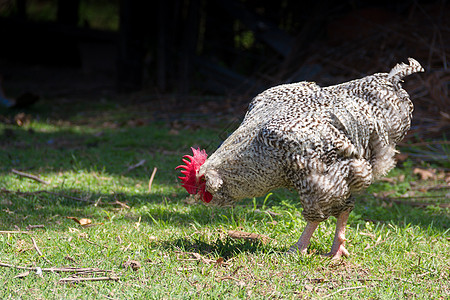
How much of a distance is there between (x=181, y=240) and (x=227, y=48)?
25.8ft

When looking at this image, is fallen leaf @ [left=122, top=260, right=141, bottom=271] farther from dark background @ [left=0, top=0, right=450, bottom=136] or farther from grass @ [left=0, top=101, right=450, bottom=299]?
dark background @ [left=0, top=0, right=450, bottom=136]

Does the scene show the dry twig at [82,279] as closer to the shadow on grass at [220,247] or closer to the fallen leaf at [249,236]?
the shadow on grass at [220,247]

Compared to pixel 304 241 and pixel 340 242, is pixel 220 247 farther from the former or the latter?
pixel 340 242

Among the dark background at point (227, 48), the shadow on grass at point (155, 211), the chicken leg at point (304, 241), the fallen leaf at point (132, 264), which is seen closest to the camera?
the fallen leaf at point (132, 264)

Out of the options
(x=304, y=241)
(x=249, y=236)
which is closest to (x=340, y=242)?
(x=304, y=241)

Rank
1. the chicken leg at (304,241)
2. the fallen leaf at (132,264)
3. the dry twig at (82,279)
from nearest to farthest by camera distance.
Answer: the dry twig at (82,279) → the fallen leaf at (132,264) → the chicken leg at (304,241)

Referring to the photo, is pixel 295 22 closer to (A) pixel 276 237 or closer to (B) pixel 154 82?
(B) pixel 154 82

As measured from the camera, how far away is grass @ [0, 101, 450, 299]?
355 centimetres

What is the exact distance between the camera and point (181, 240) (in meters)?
4.30

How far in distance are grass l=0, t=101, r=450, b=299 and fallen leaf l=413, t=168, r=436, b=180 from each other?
8cm

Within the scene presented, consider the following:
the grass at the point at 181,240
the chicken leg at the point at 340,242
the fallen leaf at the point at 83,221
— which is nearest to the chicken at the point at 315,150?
the chicken leg at the point at 340,242

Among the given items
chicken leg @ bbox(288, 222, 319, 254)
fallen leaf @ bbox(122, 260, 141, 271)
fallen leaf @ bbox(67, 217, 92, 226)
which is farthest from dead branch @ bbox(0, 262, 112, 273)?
chicken leg @ bbox(288, 222, 319, 254)

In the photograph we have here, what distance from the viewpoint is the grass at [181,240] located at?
3.55m

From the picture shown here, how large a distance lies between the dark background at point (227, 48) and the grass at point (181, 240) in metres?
2.62
